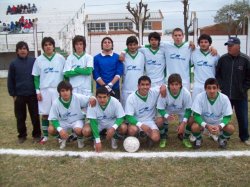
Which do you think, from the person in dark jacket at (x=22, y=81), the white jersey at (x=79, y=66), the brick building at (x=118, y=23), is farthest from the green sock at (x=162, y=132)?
the brick building at (x=118, y=23)

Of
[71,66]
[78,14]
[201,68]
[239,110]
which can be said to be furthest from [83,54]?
[78,14]

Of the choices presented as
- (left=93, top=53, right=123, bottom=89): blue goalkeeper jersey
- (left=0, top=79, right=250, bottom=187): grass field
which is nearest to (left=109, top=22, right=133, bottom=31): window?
(left=93, top=53, right=123, bottom=89): blue goalkeeper jersey

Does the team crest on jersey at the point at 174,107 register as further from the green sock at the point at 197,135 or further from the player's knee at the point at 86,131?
the player's knee at the point at 86,131

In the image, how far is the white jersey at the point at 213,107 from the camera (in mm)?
5691

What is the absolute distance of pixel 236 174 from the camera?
471 cm

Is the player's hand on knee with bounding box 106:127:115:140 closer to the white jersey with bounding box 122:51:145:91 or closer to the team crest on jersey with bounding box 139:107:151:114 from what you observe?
the team crest on jersey with bounding box 139:107:151:114

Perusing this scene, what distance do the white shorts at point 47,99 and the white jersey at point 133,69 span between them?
1.27 meters

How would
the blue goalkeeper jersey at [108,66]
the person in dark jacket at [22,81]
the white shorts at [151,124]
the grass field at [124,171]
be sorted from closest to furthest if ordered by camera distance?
1. the grass field at [124,171]
2. the white shorts at [151,124]
3. the person in dark jacket at [22,81]
4. the blue goalkeeper jersey at [108,66]

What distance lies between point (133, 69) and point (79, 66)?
0.95 meters

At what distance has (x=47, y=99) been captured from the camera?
630 cm

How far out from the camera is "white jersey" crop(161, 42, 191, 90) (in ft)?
21.0

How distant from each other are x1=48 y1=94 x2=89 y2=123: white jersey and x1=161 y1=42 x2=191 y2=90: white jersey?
63.5 inches

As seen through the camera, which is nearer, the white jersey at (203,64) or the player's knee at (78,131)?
the player's knee at (78,131)

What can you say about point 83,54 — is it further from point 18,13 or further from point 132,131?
point 18,13
